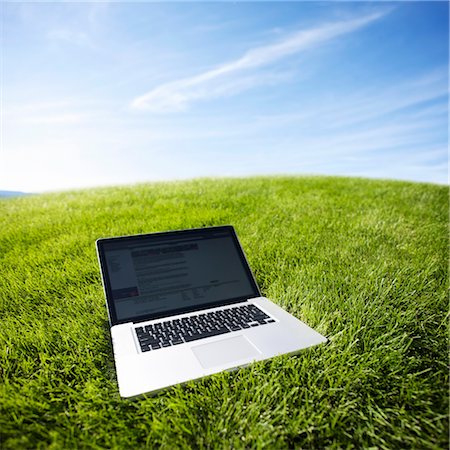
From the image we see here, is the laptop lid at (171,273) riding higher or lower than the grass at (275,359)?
higher

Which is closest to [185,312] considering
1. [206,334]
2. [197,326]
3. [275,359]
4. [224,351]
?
[197,326]

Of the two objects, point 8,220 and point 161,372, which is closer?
point 161,372

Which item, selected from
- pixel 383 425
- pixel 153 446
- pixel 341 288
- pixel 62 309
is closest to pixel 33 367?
pixel 62 309

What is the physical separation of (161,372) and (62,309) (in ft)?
3.69

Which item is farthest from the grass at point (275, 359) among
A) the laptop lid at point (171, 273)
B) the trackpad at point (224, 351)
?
the laptop lid at point (171, 273)

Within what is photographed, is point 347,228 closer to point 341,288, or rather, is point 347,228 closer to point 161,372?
Result: point 341,288

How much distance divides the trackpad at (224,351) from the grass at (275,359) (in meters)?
0.08

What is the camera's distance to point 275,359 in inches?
65.6

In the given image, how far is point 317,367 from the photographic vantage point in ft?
5.52

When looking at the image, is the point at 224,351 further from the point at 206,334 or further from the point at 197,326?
the point at 197,326

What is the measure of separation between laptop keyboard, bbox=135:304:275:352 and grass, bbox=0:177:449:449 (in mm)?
245

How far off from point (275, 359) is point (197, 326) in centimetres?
49

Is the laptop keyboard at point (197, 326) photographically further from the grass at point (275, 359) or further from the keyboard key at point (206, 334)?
the grass at point (275, 359)

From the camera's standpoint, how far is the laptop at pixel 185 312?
1.63 metres
